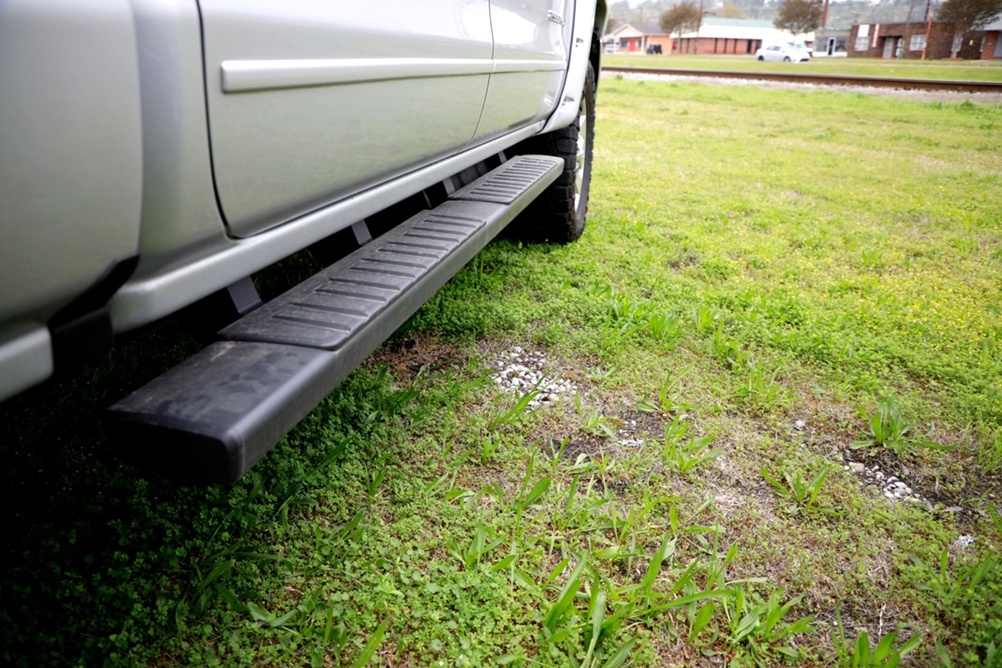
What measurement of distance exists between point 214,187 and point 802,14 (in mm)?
68064

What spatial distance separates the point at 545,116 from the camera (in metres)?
3.50

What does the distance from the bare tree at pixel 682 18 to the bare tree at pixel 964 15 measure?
36512 millimetres

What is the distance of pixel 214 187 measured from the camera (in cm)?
118

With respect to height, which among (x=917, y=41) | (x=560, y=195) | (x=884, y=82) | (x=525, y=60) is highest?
(x=917, y=41)

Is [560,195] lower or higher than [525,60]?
lower

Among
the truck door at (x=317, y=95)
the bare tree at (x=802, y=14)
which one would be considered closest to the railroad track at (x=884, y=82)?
the truck door at (x=317, y=95)

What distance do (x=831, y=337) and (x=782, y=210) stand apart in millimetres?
2305

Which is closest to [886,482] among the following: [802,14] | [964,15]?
[964,15]

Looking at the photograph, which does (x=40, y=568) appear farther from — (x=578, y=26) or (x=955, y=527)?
(x=578, y=26)

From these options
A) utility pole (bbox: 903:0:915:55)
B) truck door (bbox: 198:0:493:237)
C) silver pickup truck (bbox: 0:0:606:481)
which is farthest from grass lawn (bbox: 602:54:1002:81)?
silver pickup truck (bbox: 0:0:606:481)

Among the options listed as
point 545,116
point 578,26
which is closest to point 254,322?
point 545,116

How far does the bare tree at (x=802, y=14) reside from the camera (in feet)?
193

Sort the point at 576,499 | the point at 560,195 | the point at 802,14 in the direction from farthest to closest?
the point at 802,14, the point at 560,195, the point at 576,499

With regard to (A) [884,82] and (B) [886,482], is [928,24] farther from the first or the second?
(B) [886,482]
